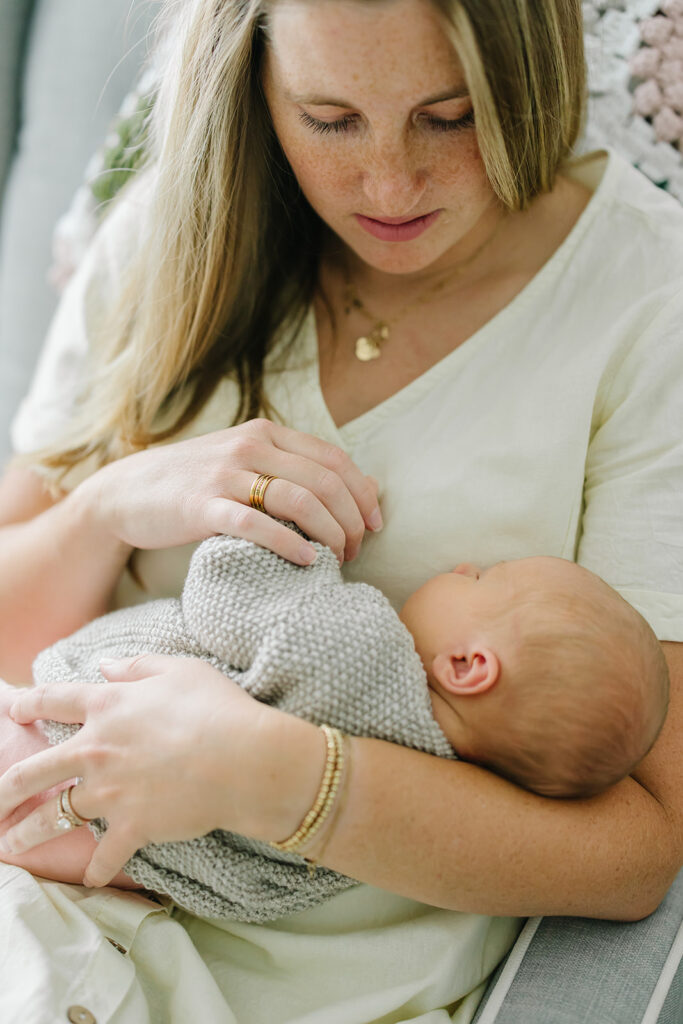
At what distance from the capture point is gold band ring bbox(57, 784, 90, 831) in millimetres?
998

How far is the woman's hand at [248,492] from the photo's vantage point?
3.59 feet

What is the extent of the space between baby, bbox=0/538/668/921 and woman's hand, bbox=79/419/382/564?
3cm

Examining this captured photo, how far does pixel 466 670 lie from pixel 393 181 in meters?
0.54

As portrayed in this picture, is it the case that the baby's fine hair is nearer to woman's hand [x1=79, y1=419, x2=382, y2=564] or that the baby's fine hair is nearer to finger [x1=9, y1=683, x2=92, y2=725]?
woman's hand [x1=79, y1=419, x2=382, y2=564]

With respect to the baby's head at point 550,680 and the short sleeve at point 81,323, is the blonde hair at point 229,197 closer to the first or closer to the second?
the short sleeve at point 81,323

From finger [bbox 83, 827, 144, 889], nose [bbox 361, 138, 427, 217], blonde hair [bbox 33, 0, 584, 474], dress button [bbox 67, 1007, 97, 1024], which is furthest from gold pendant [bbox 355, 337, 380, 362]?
dress button [bbox 67, 1007, 97, 1024]

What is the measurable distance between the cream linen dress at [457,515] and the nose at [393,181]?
0.24 metres

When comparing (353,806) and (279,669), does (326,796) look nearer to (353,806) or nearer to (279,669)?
(353,806)

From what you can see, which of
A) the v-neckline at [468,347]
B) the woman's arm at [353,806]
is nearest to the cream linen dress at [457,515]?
the v-neckline at [468,347]

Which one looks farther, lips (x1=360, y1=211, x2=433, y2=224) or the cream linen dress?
lips (x1=360, y1=211, x2=433, y2=224)

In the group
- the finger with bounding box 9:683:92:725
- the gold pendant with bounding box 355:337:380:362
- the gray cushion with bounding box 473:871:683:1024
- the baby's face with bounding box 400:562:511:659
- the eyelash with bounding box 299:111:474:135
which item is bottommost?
the gray cushion with bounding box 473:871:683:1024

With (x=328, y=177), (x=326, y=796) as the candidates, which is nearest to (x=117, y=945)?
(x=326, y=796)

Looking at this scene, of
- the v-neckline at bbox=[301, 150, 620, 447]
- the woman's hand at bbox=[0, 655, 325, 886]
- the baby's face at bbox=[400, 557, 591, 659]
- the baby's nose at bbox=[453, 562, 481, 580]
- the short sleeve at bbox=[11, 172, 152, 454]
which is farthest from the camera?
the short sleeve at bbox=[11, 172, 152, 454]

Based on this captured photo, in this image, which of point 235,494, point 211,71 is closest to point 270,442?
point 235,494
